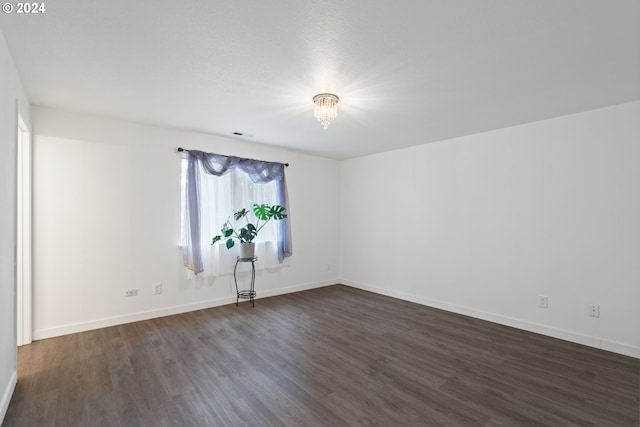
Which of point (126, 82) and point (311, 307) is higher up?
point (126, 82)

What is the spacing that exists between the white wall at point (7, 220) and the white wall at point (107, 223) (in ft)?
3.36

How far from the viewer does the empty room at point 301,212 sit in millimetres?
1862

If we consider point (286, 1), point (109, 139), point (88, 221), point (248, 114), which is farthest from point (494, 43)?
point (88, 221)

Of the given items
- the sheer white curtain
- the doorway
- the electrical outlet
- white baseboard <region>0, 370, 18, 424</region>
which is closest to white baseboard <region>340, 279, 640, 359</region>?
the electrical outlet

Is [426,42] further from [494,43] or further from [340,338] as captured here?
[340,338]

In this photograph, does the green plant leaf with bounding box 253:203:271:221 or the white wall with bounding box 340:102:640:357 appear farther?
the green plant leaf with bounding box 253:203:271:221

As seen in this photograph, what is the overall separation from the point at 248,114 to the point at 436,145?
268 centimetres

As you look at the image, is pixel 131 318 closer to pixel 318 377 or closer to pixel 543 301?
pixel 318 377

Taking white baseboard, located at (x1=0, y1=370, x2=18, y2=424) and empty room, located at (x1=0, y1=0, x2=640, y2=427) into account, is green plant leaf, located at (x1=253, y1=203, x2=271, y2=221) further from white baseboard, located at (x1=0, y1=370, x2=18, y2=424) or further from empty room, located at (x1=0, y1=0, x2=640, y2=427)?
white baseboard, located at (x1=0, y1=370, x2=18, y2=424)

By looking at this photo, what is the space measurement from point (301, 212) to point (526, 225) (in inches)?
128

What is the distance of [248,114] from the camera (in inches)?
129

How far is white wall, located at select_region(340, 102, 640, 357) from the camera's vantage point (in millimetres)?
2881

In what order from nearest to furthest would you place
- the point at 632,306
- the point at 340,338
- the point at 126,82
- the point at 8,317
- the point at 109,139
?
1. the point at 8,317
2. the point at 126,82
3. the point at 632,306
4. the point at 340,338
5. the point at 109,139

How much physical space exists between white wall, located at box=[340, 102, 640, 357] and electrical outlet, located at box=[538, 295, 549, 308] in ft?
0.15
